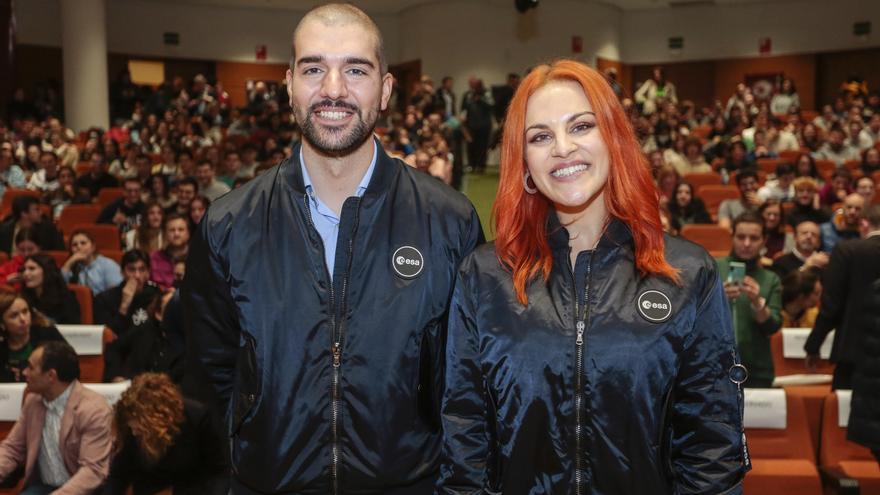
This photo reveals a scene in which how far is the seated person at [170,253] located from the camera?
7215mm

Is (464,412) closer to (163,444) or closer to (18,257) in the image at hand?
(163,444)

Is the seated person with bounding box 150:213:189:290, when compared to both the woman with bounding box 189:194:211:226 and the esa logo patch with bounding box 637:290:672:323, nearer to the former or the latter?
the woman with bounding box 189:194:211:226

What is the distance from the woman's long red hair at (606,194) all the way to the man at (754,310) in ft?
9.87

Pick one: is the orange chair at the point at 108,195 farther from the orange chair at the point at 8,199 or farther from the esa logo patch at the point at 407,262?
the esa logo patch at the point at 407,262

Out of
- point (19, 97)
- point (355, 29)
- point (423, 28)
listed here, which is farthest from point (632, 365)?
point (423, 28)

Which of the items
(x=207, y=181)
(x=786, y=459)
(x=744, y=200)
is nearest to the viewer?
(x=786, y=459)

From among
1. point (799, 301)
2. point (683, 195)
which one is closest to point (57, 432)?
point (799, 301)

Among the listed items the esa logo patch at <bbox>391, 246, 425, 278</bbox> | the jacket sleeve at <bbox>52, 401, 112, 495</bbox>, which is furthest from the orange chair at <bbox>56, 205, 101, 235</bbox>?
the esa logo patch at <bbox>391, 246, 425, 278</bbox>

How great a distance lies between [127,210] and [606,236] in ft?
28.6

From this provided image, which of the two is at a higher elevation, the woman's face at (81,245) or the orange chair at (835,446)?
the woman's face at (81,245)

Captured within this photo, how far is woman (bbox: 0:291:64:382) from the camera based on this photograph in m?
5.36

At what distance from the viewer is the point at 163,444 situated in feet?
12.0

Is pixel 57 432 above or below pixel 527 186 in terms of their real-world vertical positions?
below

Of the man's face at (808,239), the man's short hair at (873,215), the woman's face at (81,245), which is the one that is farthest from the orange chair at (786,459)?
the woman's face at (81,245)
